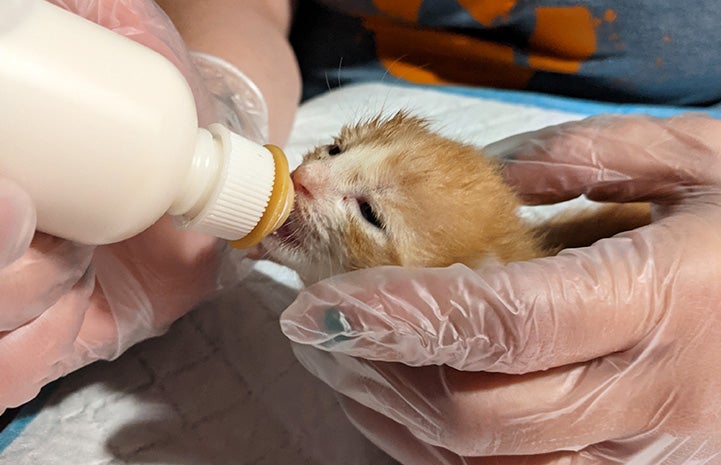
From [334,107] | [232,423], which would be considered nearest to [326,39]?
[334,107]

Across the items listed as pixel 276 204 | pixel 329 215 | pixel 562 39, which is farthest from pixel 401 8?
pixel 276 204

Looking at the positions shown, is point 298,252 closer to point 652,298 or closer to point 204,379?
point 204,379

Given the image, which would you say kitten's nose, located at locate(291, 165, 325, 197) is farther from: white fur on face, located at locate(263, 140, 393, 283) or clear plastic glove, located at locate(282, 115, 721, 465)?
clear plastic glove, located at locate(282, 115, 721, 465)

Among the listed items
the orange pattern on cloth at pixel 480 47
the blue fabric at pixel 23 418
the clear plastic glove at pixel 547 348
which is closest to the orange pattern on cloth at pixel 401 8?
the orange pattern on cloth at pixel 480 47

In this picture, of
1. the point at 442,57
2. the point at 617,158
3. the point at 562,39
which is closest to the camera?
the point at 617,158

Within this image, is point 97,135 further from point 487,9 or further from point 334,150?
point 487,9

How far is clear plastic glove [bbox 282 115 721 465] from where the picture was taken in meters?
0.53

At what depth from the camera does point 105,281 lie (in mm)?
679

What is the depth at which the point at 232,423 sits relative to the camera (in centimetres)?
69

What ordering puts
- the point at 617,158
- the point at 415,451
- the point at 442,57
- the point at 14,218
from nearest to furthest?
the point at 14,218 < the point at 415,451 < the point at 617,158 < the point at 442,57

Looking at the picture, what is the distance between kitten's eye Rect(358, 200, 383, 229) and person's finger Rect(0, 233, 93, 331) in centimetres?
26

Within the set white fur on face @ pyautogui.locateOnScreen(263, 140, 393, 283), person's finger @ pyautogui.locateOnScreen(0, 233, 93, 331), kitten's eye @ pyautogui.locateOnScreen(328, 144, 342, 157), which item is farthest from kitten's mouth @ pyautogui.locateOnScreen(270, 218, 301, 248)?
person's finger @ pyautogui.locateOnScreen(0, 233, 93, 331)

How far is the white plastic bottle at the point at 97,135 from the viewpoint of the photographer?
15.1 inches

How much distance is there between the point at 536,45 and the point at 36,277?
0.82m
